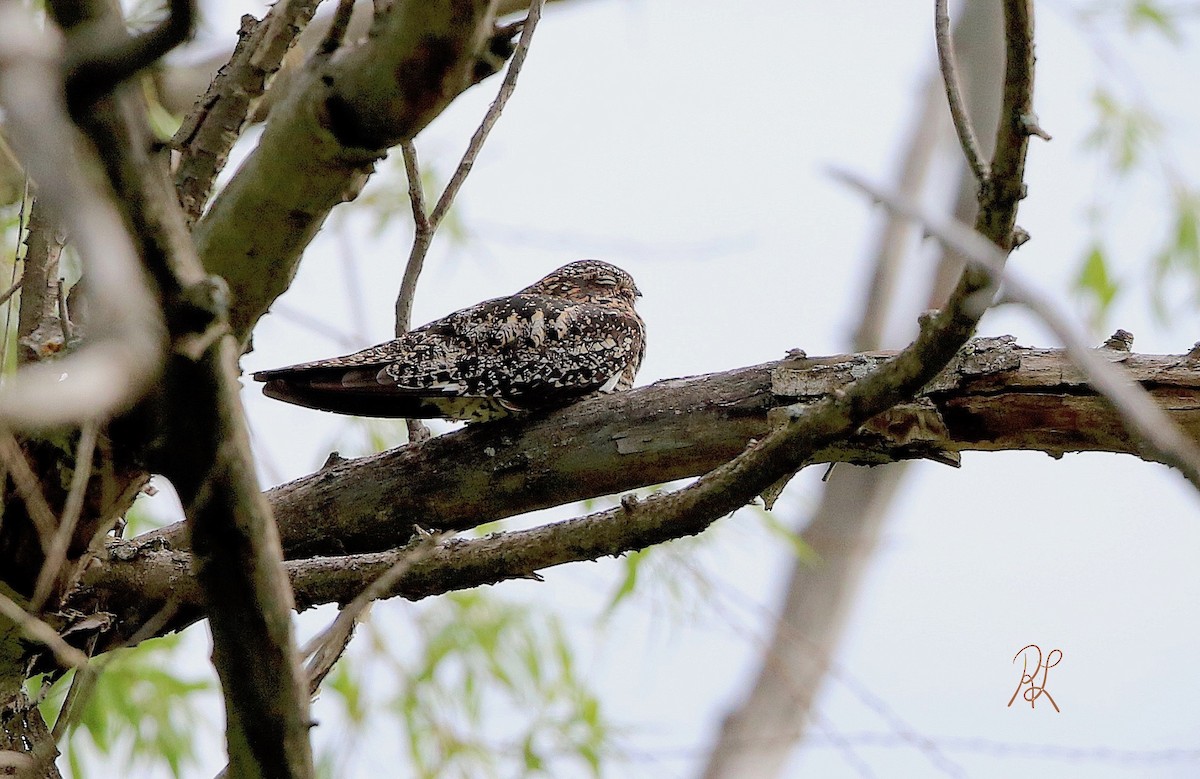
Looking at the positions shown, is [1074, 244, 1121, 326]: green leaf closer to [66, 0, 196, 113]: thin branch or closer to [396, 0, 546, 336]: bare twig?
[396, 0, 546, 336]: bare twig

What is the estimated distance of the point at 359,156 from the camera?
46.4 inches

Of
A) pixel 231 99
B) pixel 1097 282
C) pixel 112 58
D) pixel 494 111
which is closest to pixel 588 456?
pixel 494 111

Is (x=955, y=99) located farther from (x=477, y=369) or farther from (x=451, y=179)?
(x=477, y=369)

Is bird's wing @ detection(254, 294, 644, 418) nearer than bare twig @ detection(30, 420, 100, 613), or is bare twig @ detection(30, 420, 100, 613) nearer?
bare twig @ detection(30, 420, 100, 613)

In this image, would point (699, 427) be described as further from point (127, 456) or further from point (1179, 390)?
point (127, 456)

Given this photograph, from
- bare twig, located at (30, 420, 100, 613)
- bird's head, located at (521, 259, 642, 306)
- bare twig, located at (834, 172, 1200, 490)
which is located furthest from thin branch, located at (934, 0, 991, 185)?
bird's head, located at (521, 259, 642, 306)

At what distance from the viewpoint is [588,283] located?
3.35 m

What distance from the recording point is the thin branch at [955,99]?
125cm

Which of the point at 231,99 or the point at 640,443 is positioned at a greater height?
the point at 231,99

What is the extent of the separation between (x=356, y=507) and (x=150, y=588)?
0.38 meters

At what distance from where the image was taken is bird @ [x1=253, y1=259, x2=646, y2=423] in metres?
2.47

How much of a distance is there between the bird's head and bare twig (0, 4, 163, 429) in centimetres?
249

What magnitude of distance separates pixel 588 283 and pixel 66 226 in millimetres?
2616

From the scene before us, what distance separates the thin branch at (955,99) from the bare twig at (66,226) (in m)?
0.84
